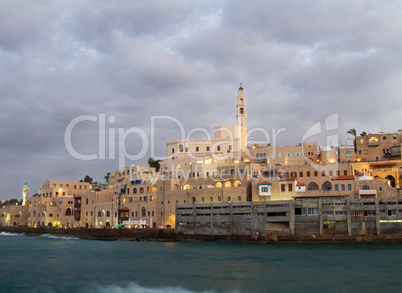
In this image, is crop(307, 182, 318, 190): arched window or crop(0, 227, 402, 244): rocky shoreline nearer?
crop(0, 227, 402, 244): rocky shoreline

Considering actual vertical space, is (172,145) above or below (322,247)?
above

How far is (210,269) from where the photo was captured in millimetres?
47812

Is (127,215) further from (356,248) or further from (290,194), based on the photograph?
(356,248)

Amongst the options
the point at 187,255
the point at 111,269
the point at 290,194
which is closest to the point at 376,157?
the point at 290,194

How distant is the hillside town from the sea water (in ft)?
53.2

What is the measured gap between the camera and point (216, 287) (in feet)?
128

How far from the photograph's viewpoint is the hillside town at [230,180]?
82062 millimetres

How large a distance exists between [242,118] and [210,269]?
67.6 meters

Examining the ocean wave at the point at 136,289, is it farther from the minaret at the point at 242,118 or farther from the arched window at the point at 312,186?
the minaret at the point at 242,118

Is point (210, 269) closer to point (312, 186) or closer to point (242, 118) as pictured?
point (312, 186)

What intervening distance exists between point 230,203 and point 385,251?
28.2 meters

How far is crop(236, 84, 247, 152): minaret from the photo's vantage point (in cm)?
11144

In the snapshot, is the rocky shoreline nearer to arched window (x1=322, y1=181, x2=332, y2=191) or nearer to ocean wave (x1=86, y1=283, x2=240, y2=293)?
arched window (x1=322, y1=181, x2=332, y2=191)

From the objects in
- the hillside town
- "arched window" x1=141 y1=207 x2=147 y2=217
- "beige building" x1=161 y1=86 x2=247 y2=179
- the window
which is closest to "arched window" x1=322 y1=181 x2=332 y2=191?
the hillside town
